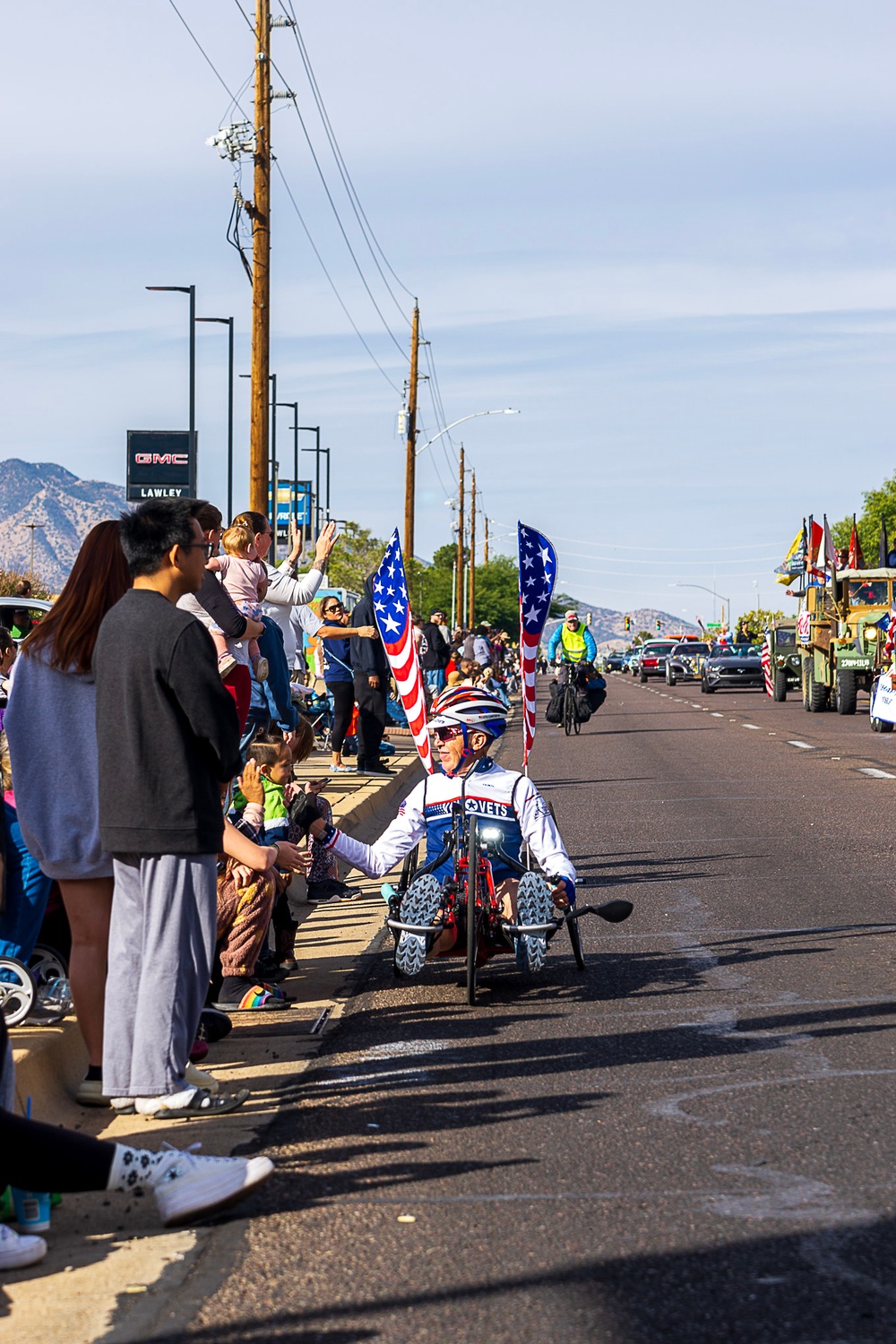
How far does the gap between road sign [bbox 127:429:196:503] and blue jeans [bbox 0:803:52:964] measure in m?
18.7

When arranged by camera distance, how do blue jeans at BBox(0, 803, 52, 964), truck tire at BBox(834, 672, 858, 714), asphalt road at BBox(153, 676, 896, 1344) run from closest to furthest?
1. asphalt road at BBox(153, 676, 896, 1344)
2. blue jeans at BBox(0, 803, 52, 964)
3. truck tire at BBox(834, 672, 858, 714)

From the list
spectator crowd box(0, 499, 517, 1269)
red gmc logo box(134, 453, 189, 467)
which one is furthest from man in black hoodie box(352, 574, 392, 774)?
spectator crowd box(0, 499, 517, 1269)

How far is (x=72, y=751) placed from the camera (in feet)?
17.8

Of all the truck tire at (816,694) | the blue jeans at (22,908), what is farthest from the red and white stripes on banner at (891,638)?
the blue jeans at (22,908)

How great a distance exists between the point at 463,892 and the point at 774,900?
3.21 m

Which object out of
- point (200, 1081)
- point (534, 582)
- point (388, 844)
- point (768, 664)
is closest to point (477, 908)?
point (388, 844)

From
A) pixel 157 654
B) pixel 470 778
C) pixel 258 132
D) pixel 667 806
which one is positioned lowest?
pixel 667 806

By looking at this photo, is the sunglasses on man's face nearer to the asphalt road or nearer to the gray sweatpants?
the asphalt road

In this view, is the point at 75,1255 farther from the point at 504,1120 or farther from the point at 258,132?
the point at 258,132

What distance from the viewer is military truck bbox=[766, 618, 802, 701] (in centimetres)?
4269

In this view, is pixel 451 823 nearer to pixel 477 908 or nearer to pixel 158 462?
pixel 477 908

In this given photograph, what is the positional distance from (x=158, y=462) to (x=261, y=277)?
19.0ft

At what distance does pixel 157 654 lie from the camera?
500 cm

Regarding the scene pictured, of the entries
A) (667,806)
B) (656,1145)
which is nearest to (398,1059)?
(656,1145)
